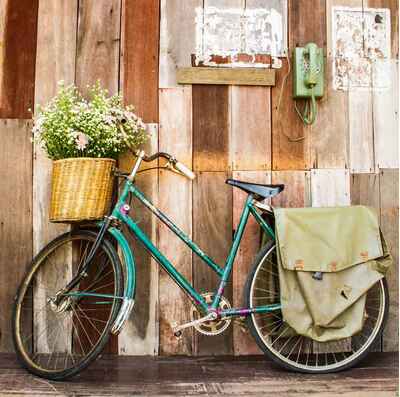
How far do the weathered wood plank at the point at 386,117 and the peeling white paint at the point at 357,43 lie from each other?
0.04 metres

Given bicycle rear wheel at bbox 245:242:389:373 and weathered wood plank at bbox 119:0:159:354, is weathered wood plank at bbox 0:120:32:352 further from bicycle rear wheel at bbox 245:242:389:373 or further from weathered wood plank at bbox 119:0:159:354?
bicycle rear wheel at bbox 245:242:389:373

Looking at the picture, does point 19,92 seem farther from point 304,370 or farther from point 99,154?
point 304,370

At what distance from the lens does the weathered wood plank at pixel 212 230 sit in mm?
3203

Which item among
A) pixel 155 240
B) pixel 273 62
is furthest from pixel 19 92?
pixel 273 62

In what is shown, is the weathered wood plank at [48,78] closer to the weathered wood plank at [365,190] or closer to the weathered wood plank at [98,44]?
the weathered wood plank at [98,44]

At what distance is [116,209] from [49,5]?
4.26 ft

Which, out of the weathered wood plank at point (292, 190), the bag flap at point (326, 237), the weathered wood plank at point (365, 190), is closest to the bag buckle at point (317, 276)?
the bag flap at point (326, 237)

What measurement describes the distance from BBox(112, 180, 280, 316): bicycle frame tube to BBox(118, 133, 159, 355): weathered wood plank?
18cm

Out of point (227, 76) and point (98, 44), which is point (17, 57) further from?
point (227, 76)

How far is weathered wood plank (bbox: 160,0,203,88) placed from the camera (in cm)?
325

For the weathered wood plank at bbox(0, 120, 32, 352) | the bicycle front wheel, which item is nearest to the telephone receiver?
the bicycle front wheel

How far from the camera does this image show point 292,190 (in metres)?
3.28

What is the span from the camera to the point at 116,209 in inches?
114

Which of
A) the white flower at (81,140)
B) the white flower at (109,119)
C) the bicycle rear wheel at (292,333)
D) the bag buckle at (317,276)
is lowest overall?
the bicycle rear wheel at (292,333)
